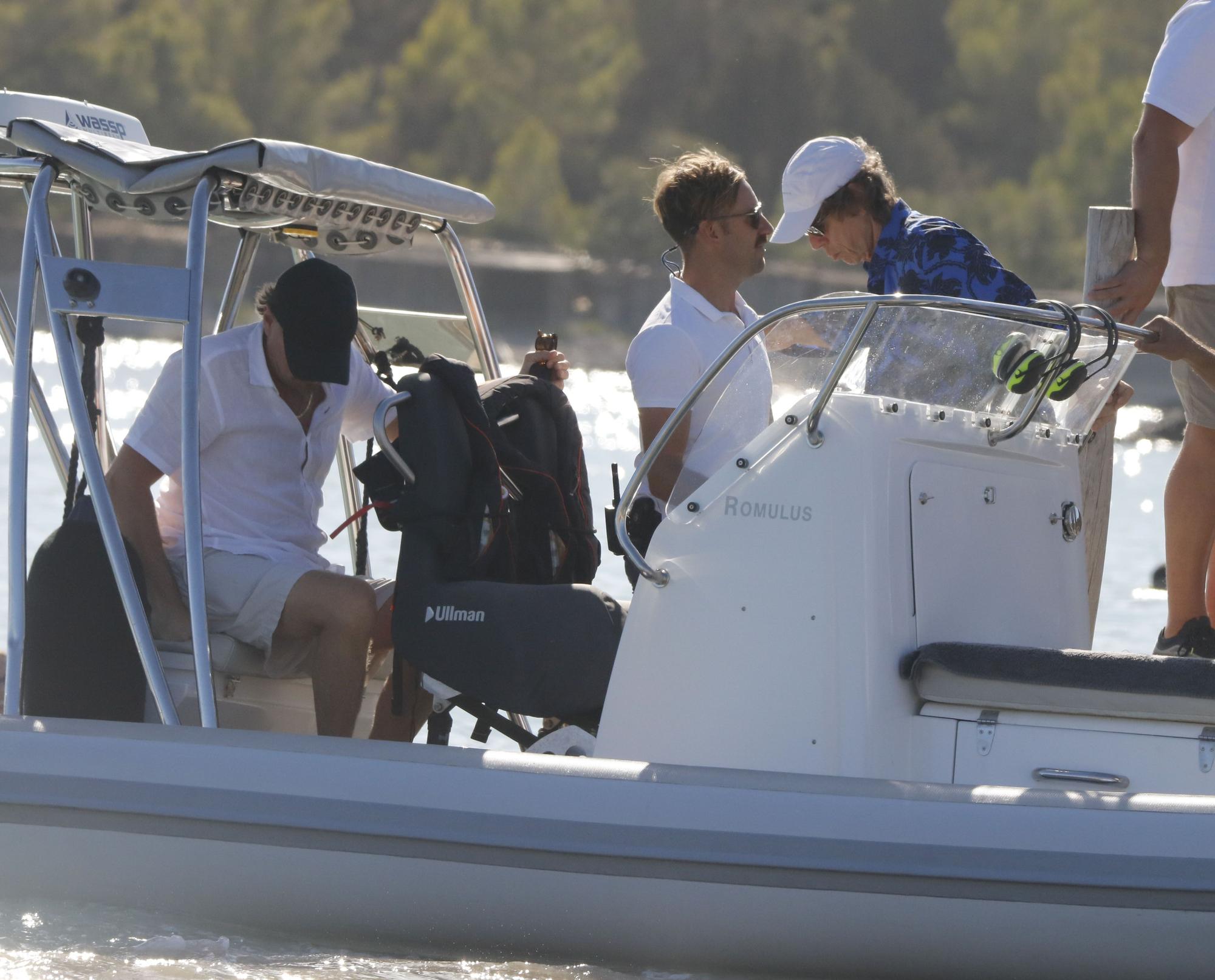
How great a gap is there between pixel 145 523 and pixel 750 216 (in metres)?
1.51

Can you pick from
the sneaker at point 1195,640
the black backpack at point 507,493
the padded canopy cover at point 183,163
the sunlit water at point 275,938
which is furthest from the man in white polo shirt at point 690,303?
the sneaker at point 1195,640

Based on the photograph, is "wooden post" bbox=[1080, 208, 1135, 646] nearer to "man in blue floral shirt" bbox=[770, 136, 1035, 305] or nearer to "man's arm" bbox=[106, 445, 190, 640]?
"man in blue floral shirt" bbox=[770, 136, 1035, 305]

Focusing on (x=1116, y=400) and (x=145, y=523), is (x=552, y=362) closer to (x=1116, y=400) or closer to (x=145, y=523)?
(x=145, y=523)

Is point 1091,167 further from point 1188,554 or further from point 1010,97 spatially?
point 1188,554

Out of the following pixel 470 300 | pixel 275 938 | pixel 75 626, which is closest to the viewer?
pixel 275 938

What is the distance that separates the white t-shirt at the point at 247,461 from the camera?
3711mm

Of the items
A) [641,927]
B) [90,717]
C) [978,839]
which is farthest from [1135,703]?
[90,717]

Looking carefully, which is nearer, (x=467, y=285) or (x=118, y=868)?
Answer: (x=118, y=868)

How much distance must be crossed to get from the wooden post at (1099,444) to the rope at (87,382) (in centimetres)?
217

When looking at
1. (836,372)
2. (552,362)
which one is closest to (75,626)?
(552,362)

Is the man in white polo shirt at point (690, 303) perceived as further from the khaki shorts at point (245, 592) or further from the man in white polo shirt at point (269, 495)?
the khaki shorts at point (245, 592)

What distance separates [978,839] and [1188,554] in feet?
5.06

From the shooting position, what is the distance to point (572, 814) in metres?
2.95

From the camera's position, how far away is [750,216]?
3908mm
